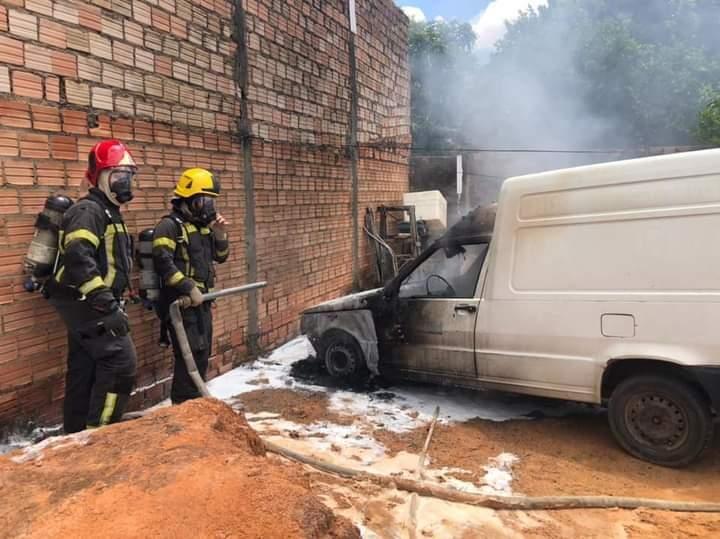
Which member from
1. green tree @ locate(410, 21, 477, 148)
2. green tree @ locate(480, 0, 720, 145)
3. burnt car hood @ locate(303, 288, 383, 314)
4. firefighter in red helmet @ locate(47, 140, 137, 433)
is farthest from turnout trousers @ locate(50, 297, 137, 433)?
green tree @ locate(480, 0, 720, 145)

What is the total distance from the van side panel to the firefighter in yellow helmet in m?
2.32

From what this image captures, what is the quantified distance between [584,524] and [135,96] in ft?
14.6

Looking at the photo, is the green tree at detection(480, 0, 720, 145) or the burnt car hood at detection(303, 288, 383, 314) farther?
the green tree at detection(480, 0, 720, 145)

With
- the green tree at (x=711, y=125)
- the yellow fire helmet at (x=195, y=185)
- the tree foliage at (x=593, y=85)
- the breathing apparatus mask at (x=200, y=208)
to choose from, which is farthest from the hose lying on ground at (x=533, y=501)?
the tree foliage at (x=593, y=85)

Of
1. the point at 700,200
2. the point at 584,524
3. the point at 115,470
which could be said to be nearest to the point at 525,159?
the point at 700,200

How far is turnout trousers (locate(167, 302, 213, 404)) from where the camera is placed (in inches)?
A: 169

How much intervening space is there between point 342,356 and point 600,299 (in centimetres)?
259

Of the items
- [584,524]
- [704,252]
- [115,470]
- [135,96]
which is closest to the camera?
[115,470]

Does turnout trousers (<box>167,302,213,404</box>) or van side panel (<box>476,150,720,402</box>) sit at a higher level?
van side panel (<box>476,150,720,402</box>)

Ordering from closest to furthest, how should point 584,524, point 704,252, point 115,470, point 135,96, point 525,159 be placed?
point 115,470 < point 584,524 < point 704,252 < point 135,96 < point 525,159

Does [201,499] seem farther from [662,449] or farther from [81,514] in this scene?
[662,449]

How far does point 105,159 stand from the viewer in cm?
353

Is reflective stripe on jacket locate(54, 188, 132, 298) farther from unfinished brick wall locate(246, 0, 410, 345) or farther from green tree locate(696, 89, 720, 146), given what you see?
green tree locate(696, 89, 720, 146)

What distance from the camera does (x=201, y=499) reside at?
6.19ft
